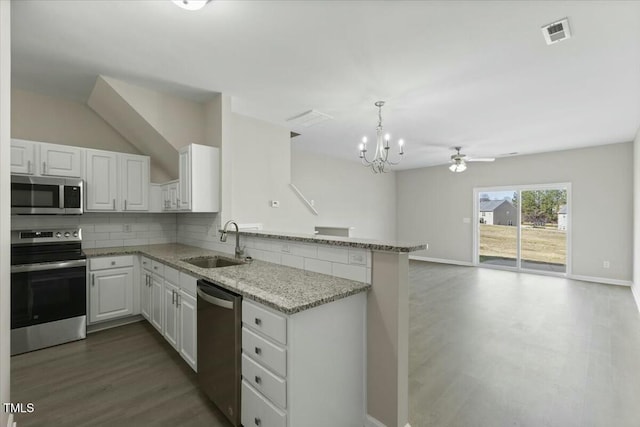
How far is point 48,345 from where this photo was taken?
2766mm

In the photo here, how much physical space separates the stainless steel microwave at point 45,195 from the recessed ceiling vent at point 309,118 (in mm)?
2677

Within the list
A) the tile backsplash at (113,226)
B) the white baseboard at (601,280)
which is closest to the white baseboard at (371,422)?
the tile backsplash at (113,226)

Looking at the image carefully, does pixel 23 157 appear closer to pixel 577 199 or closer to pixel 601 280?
pixel 577 199

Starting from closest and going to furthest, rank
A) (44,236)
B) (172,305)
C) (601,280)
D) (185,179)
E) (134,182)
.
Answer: (172,305), (44,236), (185,179), (134,182), (601,280)

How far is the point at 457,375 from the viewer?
2.38 metres

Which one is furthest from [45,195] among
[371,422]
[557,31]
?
[557,31]

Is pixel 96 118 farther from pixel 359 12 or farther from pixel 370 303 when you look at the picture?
pixel 370 303

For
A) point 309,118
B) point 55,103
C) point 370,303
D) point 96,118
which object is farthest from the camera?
point 309,118

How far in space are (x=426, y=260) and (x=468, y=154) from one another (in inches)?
125

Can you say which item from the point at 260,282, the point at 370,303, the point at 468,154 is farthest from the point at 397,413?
the point at 468,154

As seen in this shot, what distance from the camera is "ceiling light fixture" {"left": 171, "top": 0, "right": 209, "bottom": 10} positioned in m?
1.77

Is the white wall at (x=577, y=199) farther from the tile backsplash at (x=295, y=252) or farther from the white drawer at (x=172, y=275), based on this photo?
the white drawer at (x=172, y=275)

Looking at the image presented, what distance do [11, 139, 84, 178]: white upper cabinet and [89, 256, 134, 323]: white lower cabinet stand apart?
1055mm

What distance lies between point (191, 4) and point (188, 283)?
77.9 inches
